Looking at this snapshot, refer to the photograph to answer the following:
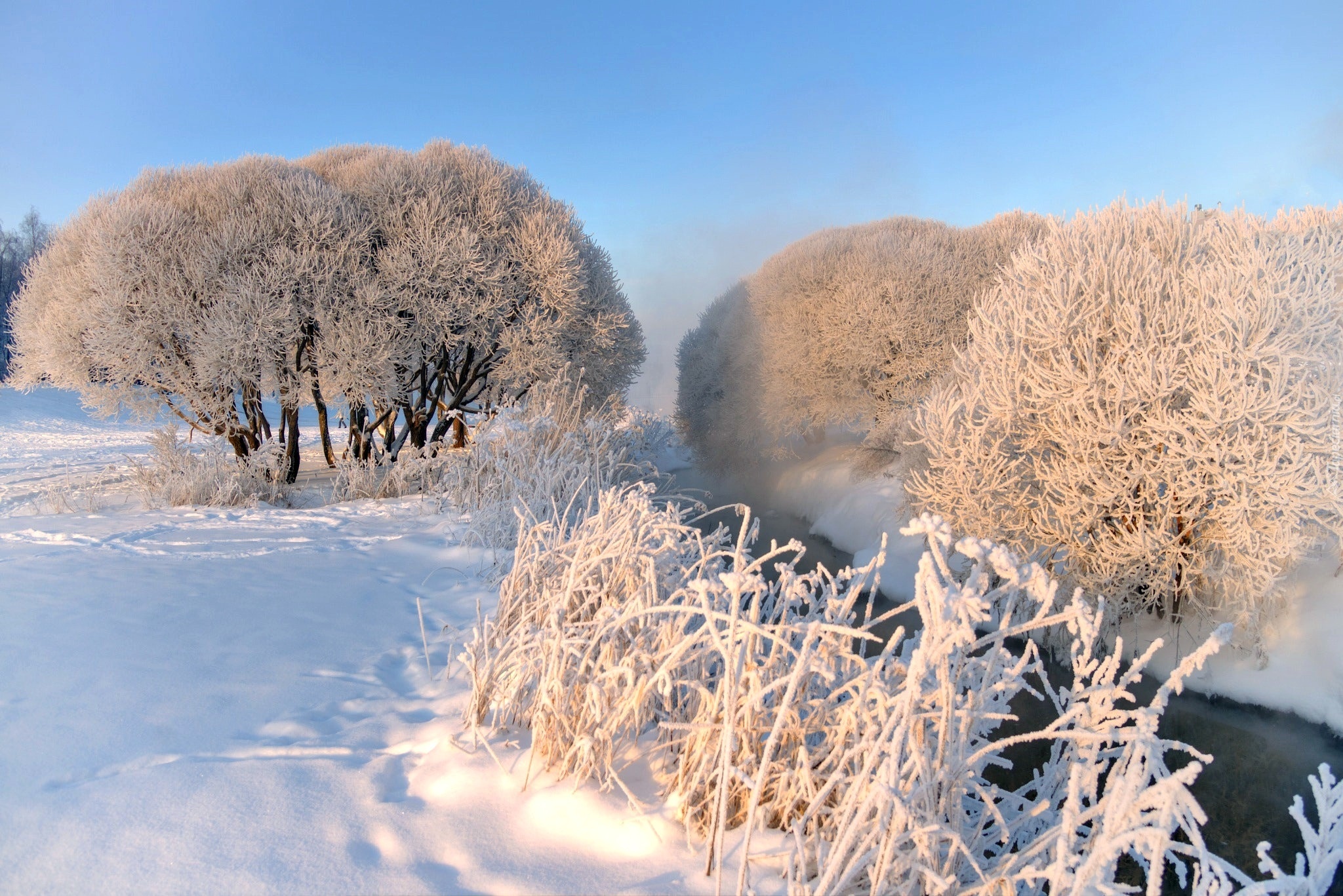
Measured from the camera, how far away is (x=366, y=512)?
7.70 m

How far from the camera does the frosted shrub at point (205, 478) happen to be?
7934 mm

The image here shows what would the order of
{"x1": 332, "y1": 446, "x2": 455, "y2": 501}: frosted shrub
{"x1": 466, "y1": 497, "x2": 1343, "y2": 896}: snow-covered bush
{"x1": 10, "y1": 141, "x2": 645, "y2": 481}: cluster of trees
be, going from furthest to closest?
{"x1": 10, "y1": 141, "x2": 645, "y2": 481}: cluster of trees < {"x1": 332, "y1": 446, "x2": 455, "y2": 501}: frosted shrub < {"x1": 466, "y1": 497, "x2": 1343, "y2": 896}: snow-covered bush

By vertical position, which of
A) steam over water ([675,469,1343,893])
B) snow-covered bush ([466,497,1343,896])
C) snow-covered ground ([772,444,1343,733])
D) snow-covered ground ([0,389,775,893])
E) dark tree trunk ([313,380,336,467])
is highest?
dark tree trunk ([313,380,336,467])

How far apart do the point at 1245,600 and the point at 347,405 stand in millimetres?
12740

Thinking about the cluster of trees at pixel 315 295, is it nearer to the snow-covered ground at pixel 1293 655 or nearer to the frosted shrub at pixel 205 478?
the frosted shrub at pixel 205 478

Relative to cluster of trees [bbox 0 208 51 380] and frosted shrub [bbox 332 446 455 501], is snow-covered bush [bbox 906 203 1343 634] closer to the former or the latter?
frosted shrub [bbox 332 446 455 501]

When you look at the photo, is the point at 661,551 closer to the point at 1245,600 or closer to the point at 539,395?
the point at 1245,600

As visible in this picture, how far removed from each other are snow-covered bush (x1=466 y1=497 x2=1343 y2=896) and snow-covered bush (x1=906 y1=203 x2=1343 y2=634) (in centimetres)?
473

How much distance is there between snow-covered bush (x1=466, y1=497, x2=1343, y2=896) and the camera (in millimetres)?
1586

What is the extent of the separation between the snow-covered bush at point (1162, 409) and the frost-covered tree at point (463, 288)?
765 centimetres

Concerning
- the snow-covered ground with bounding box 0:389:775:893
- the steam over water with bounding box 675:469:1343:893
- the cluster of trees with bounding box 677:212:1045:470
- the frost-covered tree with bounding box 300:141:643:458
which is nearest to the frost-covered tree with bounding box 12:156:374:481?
the frost-covered tree with bounding box 300:141:643:458

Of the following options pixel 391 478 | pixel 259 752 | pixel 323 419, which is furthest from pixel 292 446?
pixel 259 752

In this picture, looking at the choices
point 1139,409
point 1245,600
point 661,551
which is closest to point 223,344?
point 661,551

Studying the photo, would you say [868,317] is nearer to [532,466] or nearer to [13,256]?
[532,466]
